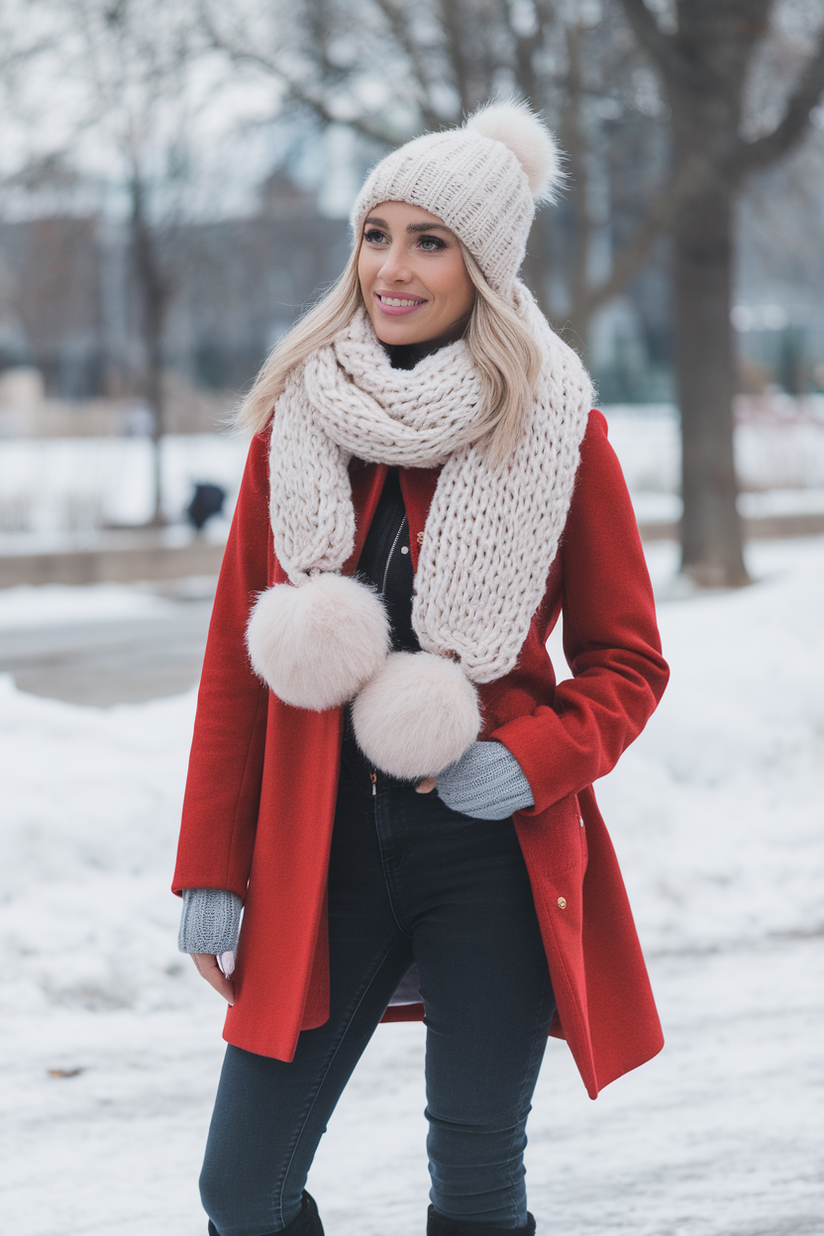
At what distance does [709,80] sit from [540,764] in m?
8.38

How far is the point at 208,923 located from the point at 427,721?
0.46 meters

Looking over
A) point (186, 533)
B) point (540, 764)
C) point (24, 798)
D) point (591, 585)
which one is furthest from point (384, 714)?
point (186, 533)

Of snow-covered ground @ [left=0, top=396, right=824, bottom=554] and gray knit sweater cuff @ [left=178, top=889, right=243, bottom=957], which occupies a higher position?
gray knit sweater cuff @ [left=178, top=889, right=243, bottom=957]

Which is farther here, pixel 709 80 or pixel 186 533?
pixel 186 533

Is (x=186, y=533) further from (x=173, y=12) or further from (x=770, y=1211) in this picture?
(x=770, y=1211)

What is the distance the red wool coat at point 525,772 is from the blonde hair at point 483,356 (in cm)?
9

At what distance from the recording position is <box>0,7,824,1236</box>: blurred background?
3090mm

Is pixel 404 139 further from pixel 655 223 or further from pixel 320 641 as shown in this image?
pixel 320 641

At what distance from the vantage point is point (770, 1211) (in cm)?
278

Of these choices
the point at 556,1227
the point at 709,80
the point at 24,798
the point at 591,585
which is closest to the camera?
the point at 591,585

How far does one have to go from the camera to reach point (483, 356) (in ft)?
6.30

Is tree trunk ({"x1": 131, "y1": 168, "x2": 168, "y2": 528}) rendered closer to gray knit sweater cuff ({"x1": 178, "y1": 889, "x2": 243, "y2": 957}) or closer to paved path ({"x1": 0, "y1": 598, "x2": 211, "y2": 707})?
paved path ({"x1": 0, "y1": 598, "x2": 211, "y2": 707})

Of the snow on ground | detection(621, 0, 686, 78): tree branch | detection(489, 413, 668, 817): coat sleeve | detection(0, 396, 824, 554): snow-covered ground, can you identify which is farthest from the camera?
detection(0, 396, 824, 554): snow-covered ground

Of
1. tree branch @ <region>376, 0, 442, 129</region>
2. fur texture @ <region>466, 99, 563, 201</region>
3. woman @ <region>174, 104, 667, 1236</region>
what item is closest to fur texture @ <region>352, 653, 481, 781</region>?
woman @ <region>174, 104, 667, 1236</region>
